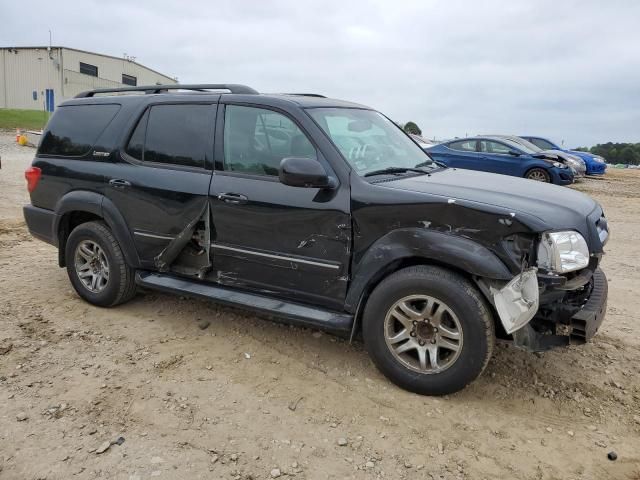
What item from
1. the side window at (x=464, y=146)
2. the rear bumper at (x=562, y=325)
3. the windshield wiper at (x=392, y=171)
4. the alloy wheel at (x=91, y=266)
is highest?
the side window at (x=464, y=146)

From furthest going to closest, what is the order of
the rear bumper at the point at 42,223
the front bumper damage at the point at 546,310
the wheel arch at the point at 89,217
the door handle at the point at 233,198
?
the rear bumper at the point at 42,223
the wheel arch at the point at 89,217
the door handle at the point at 233,198
the front bumper damage at the point at 546,310

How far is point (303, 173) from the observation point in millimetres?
3355

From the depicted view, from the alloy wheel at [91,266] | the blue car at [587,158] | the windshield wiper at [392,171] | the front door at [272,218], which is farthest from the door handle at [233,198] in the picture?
the blue car at [587,158]

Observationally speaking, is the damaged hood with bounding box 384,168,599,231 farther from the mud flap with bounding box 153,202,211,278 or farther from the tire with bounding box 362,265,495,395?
the mud flap with bounding box 153,202,211,278

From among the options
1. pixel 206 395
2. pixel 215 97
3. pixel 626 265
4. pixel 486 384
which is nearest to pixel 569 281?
pixel 486 384

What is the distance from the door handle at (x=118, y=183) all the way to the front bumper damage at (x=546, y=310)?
2994mm

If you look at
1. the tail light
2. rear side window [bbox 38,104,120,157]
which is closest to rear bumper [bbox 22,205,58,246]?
the tail light

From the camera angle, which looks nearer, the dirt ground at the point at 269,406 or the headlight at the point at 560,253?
the dirt ground at the point at 269,406

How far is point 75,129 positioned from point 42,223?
97cm

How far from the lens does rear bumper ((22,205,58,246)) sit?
493cm

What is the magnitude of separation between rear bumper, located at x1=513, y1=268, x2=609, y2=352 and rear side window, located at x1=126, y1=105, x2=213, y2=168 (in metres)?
2.61

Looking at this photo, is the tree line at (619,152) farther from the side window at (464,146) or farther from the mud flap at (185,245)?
the mud flap at (185,245)

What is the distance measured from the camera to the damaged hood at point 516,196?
311 centimetres

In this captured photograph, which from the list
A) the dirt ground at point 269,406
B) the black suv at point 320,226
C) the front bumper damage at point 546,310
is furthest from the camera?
the black suv at point 320,226
